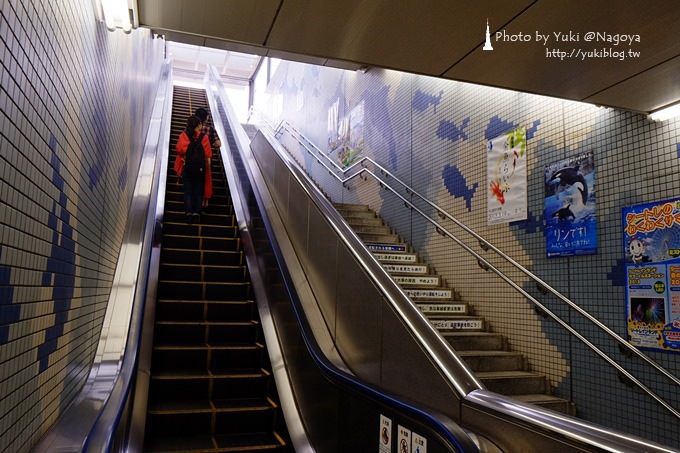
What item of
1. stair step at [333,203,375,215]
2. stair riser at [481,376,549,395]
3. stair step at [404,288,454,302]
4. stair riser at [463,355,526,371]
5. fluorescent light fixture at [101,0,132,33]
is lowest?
stair riser at [481,376,549,395]

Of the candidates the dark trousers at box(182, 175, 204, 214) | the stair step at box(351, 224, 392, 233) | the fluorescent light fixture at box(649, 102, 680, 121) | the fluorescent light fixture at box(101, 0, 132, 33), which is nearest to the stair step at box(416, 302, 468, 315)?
the stair step at box(351, 224, 392, 233)

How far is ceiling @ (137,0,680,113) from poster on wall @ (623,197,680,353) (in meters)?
0.76

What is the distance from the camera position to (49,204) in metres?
1.80

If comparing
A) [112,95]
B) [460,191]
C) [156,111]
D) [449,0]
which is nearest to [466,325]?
[460,191]

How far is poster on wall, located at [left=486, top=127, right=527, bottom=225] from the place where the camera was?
16.0 feet

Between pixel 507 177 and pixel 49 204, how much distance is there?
13.8 ft

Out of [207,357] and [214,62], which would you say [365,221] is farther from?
[214,62]

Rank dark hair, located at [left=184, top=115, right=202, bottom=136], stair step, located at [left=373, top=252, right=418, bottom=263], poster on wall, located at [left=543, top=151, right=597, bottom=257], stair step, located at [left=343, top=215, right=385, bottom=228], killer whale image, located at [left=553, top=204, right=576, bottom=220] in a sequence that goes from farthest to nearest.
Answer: stair step, located at [left=343, top=215, right=385, bottom=228] < dark hair, located at [left=184, top=115, right=202, bottom=136] < stair step, located at [left=373, top=252, right=418, bottom=263] < killer whale image, located at [left=553, top=204, right=576, bottom=220] < poster on wall, located at [left=543, top=151, right=597, bottom=257]

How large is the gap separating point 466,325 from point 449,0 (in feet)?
10.1

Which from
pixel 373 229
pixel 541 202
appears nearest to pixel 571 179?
pixel 541 202

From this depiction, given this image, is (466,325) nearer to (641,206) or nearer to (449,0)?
(641,206)

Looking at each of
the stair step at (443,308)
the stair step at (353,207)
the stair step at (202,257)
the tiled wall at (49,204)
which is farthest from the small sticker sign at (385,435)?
the stair step at (353,207)

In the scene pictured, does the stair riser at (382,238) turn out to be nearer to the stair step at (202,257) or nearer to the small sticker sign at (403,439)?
the stair step at (202,257)

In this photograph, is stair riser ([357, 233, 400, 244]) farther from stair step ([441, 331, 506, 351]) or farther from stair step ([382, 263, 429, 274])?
stair step ([441, 331, 506, 351])
